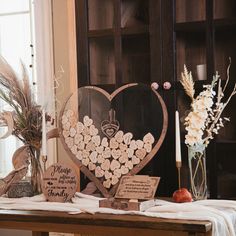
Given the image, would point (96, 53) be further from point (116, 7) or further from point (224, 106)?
point (224, 106)

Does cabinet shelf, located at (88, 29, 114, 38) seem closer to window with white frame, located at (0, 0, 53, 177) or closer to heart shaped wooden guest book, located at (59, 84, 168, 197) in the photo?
heart shaped wooden guest book, located at (59, 84, 168, 197)

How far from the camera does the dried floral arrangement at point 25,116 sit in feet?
7.64

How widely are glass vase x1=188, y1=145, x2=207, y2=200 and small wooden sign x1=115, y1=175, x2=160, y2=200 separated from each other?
0.21 m

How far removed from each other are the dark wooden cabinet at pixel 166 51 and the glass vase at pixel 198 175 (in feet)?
0.68

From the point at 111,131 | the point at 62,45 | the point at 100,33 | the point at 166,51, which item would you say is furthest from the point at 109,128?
the point at 62,45

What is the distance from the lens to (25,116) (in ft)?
7.64

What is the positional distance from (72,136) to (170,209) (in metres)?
0.57

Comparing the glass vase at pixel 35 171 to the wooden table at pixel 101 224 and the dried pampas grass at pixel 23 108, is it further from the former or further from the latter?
the wooden table at pixel 101 224

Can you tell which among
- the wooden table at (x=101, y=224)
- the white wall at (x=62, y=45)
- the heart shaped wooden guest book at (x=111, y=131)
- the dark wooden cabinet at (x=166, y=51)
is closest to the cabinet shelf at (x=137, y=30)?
the dark wooden cabinet at (x=166, y=51)

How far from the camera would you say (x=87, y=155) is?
7.27 feet

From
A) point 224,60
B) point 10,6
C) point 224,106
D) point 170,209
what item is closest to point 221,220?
point 170,209

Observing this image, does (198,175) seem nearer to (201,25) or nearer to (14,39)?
(201,25)

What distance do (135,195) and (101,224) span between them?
0.19 m

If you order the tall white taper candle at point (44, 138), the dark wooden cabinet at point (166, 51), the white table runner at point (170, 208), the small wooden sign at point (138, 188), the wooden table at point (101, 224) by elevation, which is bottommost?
the wooden table at point (101, 224)
